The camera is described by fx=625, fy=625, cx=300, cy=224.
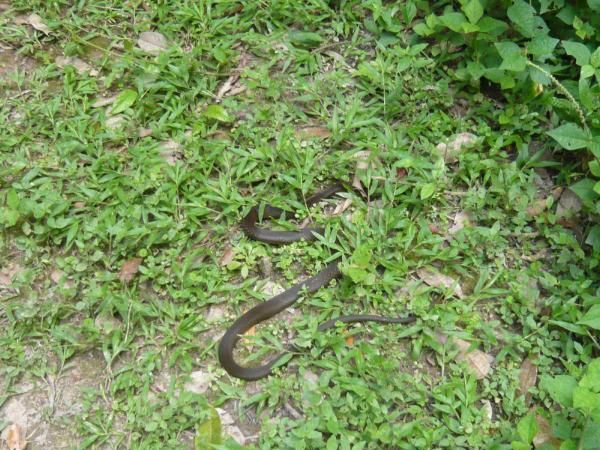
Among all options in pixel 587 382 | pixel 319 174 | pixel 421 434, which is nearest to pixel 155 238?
pixel 319 174

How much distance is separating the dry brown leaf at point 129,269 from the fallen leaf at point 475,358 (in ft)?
6.88

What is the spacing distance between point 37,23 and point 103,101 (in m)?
1.04

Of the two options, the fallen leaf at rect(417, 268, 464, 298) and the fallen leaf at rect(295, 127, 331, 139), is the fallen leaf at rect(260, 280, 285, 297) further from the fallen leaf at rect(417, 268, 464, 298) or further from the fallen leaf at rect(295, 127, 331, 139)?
the fallen leaf at rect(295, 127, 331, 139)

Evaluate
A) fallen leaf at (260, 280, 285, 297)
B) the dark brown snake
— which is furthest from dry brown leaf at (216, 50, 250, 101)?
fallen leaf at (260, 280, 285, 297)

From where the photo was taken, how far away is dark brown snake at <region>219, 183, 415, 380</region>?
376cm

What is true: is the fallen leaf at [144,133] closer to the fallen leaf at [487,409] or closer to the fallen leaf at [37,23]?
the fallen leaf at [37,23]

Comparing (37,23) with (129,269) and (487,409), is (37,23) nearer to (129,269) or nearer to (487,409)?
(129,269)

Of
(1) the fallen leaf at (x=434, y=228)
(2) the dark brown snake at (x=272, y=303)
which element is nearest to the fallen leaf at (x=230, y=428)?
(2) the dark brown snake at (x=272, y=303)

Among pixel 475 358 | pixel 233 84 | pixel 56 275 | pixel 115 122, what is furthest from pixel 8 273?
pixel 475 358

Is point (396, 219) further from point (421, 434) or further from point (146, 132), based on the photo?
point (146, 132)

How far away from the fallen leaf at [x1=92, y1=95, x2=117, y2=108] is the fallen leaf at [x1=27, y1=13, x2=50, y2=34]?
0.88m

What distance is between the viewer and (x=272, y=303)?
4.01 m

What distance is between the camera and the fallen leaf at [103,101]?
16.5 feet

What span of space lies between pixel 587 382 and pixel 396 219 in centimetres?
159
